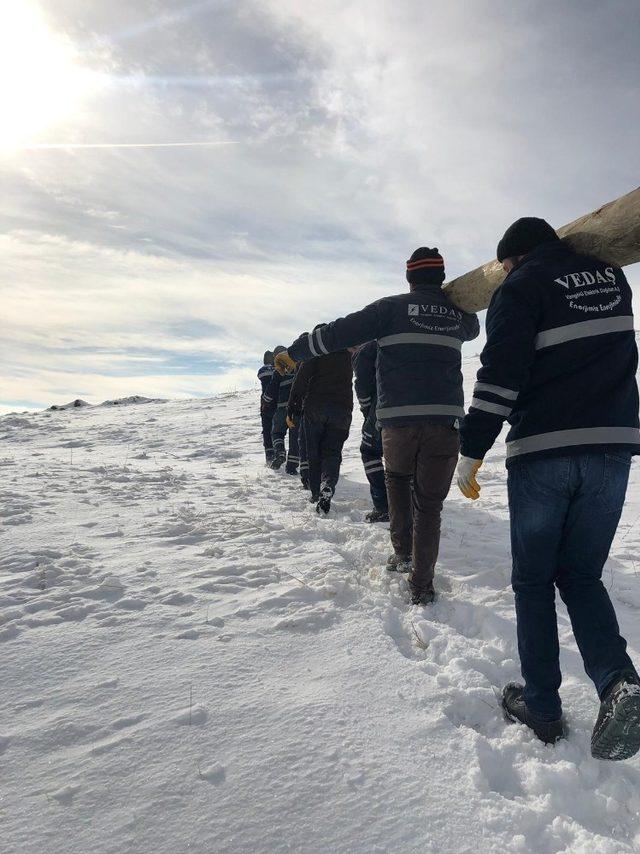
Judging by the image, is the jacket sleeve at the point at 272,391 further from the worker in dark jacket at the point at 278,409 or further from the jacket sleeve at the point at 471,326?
the jacket sleeve at the point at 471,326

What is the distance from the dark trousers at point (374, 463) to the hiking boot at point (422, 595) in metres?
2.20

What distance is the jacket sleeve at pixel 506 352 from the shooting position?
2236 mm

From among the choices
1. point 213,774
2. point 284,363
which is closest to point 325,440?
point 284,363

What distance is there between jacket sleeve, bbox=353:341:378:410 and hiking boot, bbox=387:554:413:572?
2.53 meters

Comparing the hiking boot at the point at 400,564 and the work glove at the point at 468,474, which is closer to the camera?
the work glove at the point at 468,474

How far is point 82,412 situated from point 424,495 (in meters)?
21.6

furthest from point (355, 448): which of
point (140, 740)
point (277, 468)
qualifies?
point (140, 740)

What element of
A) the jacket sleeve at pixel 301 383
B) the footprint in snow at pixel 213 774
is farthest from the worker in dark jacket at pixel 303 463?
the footprint in snow at pixel 213 774

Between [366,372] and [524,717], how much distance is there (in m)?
4.41

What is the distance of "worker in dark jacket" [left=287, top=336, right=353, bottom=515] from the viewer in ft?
20.8

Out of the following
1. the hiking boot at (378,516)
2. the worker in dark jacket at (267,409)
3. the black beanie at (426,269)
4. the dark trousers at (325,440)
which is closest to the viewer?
the black beanie at (426,269)

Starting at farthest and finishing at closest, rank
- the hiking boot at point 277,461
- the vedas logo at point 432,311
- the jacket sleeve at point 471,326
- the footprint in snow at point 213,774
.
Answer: the hiking boot at point 277,461 < the jacket sleeve at point 471,326 < the vedas logo at point 432,311 < the footprint in snow at point 213,774

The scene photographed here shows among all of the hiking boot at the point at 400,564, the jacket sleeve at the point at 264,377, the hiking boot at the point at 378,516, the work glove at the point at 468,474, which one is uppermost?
the jacket sleeve at the point at 264,377

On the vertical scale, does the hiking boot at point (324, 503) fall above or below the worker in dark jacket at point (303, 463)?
below
